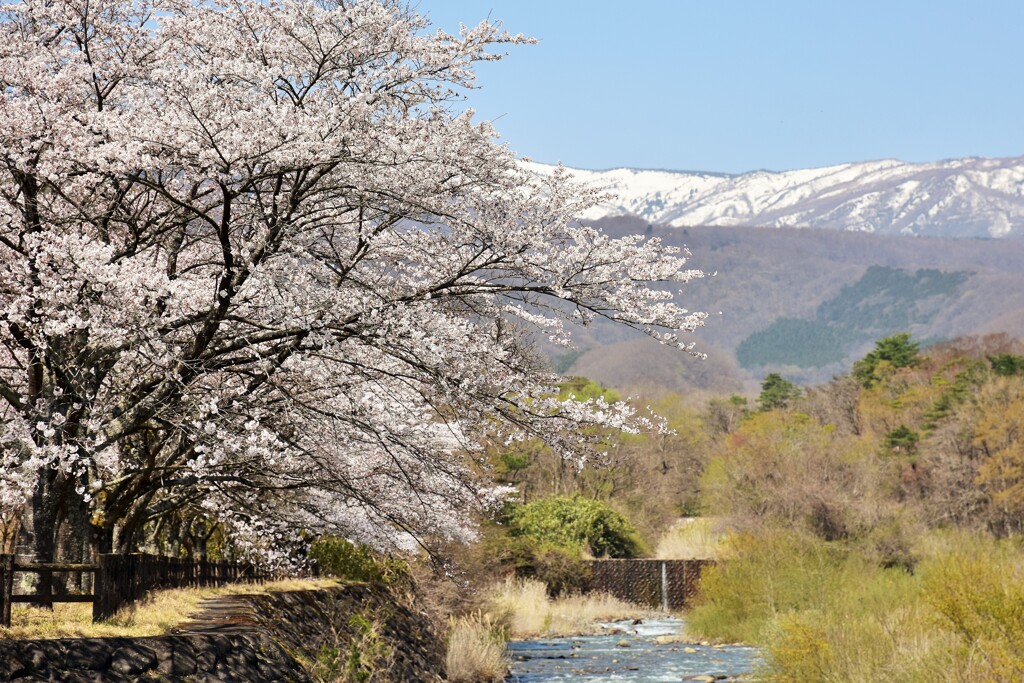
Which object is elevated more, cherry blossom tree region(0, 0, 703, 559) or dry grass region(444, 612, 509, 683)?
cherry blossom tree region(0, 0, 703, 559)

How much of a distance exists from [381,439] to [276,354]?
1476 millimetres

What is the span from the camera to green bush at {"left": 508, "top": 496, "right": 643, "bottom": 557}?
149 feet

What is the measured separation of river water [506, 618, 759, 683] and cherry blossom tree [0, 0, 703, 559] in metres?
13.0

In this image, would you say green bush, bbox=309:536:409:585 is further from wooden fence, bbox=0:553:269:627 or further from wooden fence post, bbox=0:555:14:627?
wooden fence post, bbox=0:555:14:627

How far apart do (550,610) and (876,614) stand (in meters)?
17.5

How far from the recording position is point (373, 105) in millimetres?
12086

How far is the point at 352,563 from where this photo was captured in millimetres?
25953

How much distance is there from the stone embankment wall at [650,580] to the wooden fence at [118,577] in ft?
85.2

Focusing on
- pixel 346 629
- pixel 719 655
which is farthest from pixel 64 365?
pixel 719 655

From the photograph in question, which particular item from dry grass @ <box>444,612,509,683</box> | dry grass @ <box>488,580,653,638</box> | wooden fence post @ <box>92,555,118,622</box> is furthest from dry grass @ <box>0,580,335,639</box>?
dry grass @ <box>488,580,653,638</box>

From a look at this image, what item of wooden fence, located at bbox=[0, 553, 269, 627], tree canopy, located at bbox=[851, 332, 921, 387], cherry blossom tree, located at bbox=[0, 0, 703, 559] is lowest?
wooden fence, located at bbox=[0, 553, 269, 627]

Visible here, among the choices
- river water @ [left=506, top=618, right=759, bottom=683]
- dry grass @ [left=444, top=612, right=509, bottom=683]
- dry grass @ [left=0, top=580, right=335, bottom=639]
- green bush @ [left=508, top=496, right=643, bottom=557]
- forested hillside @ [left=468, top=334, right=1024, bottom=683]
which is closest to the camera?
dry grass @ [left=0, top=580, right=335, bottom=639]

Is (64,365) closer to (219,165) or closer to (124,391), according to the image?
(124,391)

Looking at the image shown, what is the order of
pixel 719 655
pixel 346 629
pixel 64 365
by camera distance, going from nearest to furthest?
pixel 64 365
pixel 346 629
pixel 719 655
